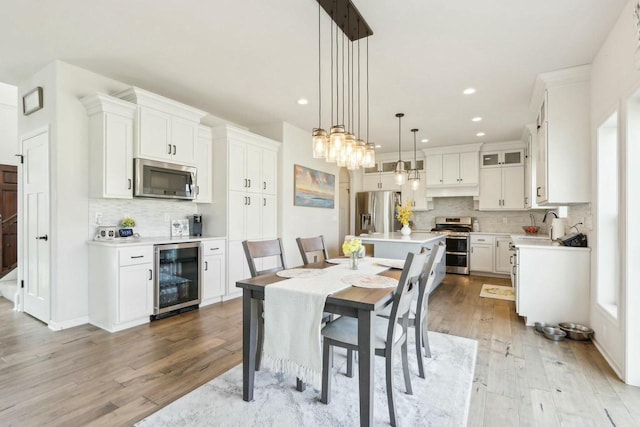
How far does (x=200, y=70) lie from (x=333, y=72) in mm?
1399

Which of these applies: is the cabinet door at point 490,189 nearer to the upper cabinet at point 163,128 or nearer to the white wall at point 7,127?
the upper cabinet at point 163,128

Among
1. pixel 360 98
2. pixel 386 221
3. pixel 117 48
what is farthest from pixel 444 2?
pixel 386 221

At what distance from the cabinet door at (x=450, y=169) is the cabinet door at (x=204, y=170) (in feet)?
15.7

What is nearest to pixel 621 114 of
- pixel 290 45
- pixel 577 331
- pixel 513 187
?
pixel 577 331

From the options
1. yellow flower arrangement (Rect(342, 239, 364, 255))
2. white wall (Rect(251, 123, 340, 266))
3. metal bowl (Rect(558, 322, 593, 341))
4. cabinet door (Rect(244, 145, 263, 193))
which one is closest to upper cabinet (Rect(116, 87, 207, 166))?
cabinet door (Rect(244, 145, 263, 193))

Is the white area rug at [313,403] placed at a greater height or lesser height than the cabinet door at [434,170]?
lesser

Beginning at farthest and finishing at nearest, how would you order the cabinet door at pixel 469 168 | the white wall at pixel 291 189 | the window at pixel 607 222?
1. the cabinet door at pixel 469 168
2. the white wall at pixel 291 189
3. the window at pixel 607 222

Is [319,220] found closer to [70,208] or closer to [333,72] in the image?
[333,72]

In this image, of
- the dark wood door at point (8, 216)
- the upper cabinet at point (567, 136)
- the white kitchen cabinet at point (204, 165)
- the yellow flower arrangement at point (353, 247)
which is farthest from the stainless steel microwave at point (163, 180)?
the upper cabinet at point (567, 136)

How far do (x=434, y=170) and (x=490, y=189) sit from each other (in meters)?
1.16

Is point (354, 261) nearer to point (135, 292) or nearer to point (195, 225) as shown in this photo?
point (135, 292)

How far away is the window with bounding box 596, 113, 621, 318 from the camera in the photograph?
2809mm

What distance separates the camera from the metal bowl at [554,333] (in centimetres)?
302

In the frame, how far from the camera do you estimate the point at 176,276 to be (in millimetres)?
3785
